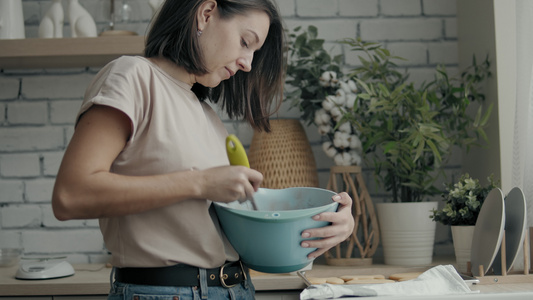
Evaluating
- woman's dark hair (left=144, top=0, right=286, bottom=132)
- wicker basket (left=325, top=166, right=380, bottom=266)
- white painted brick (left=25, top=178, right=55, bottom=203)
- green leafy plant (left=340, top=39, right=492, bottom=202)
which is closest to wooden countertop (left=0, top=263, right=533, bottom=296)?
wicker basket (left=325, top=166, right=380, bottom=266)

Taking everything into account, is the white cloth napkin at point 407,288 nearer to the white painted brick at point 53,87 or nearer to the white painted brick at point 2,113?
the white painted brick at point 53,87

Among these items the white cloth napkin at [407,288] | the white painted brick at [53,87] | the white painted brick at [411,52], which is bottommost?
the white cloth napkin at [407,288]

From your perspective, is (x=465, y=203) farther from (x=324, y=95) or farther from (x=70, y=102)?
(x=70, y=102)

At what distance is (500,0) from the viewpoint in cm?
189

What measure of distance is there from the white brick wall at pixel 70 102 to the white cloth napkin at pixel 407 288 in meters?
0.93

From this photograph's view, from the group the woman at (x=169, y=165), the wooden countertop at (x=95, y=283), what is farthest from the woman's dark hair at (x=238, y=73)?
the wooden countertop at (x=95, y=283)

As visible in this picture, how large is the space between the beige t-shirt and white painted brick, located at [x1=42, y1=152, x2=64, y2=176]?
4.02ft

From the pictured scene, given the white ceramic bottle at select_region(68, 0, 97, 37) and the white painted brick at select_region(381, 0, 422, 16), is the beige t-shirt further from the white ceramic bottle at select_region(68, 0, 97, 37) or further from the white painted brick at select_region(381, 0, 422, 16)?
the white painted brick at select_region(381, 0, 422, 16)

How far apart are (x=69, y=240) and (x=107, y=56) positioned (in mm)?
683

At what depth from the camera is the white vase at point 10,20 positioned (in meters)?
2.04

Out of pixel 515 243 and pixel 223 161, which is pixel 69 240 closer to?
pixel 223 161

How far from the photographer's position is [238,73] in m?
1.37

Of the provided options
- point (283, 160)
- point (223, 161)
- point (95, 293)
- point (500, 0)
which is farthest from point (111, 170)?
point (500, 0)

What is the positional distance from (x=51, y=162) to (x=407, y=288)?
1466 mm
